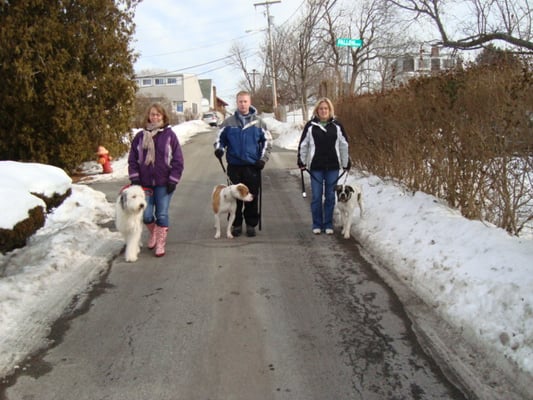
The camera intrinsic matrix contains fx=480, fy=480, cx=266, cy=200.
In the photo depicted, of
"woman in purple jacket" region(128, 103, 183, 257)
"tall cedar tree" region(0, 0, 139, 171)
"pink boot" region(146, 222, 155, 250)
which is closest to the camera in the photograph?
"woman in purple jacket" region(128, 103, 183, 257)

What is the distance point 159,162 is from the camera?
21.0 ft

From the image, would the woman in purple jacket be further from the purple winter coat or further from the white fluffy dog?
the white fluffy dog

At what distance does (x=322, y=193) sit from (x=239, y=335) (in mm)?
3992

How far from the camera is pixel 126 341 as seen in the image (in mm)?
4062

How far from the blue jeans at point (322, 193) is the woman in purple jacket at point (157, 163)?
90.7 inches

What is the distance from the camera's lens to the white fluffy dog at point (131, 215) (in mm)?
6004

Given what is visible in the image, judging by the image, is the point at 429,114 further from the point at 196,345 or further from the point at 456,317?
the point at 196,345

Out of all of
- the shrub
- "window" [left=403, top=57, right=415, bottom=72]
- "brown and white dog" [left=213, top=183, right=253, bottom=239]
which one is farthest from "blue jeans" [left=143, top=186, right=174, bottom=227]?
"window" [left=403, top=57, right=415, bottom=72]

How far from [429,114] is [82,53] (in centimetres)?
964

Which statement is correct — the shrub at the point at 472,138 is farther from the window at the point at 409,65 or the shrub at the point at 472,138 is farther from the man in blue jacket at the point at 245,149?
the window at the point at 409,65

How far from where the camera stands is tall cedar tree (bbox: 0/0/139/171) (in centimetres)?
1168

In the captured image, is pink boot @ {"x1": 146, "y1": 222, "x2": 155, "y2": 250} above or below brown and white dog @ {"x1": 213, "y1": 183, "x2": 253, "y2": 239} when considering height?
below

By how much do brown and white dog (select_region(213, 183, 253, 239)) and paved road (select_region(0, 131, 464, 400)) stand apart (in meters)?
0.72

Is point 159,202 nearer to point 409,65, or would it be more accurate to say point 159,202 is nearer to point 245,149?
point 245,149
